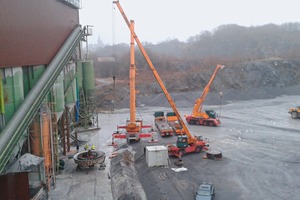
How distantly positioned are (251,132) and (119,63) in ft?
157

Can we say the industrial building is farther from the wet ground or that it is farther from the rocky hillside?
the rocky hillside

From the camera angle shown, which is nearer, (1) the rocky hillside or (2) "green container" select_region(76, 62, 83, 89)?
(2) "green container" select_region(76, 62, 83, 89)

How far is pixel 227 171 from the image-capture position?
21.0m

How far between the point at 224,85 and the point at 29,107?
48.8 metres

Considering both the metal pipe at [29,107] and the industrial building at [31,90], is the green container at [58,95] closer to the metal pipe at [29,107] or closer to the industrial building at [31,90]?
the industrial building at [31,90]

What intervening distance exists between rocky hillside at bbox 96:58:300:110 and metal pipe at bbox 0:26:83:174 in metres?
28.5

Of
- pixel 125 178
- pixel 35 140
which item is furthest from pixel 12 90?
pixel 125 178

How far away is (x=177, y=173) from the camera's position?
20672mm

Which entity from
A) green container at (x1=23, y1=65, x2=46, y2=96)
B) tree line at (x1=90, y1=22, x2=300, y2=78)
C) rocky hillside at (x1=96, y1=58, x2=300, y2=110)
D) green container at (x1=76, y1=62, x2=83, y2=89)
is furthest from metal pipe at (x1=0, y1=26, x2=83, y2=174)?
tree line at (x1=90, y1=22, x2=300, y2=78)

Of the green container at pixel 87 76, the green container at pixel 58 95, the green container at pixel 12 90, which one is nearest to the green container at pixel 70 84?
the green container at pixel 58 95

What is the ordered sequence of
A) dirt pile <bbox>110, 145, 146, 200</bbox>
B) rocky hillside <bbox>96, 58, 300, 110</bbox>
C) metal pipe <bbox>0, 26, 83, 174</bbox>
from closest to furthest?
metal pipe <bbox>0, 26, 83, 174</bbox> < dirt pile <bbox>110, 145, 146, 200</bbox> < rocky hillside <bbox>96, 58, 300, 110</bbox>

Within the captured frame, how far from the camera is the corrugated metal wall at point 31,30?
13508mm

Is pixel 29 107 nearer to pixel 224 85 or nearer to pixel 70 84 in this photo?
pixel 70 84

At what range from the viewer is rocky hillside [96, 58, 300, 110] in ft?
168
